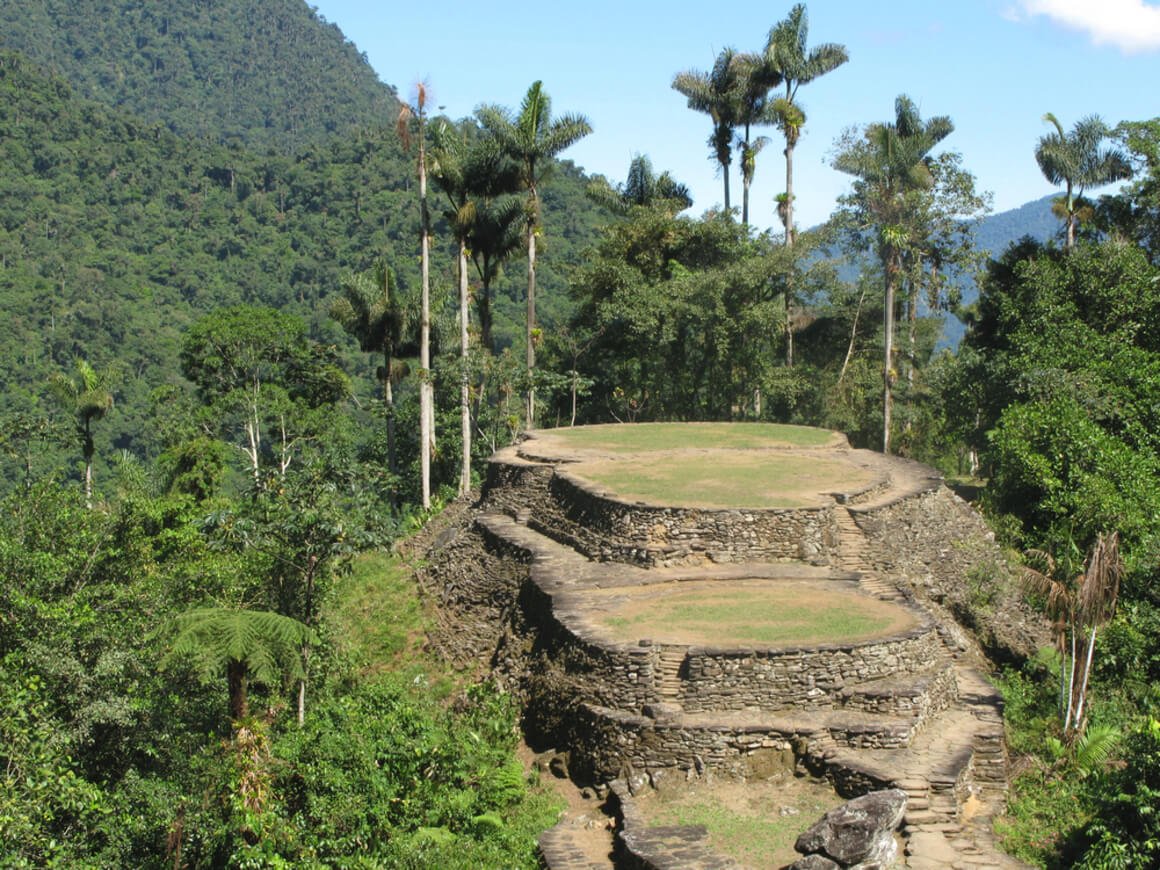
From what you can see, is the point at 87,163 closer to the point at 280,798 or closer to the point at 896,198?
the point at 896,198

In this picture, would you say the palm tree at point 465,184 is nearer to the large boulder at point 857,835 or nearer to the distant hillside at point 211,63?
the large boulder at point 857,835

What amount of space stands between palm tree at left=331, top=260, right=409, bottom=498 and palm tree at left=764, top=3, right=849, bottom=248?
12039mm

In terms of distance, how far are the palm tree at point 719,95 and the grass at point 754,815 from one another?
89.7 ft

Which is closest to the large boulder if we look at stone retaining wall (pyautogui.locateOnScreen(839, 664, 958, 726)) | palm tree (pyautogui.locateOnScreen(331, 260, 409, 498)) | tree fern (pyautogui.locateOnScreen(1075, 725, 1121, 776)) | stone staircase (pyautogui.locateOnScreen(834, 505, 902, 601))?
stone retaining wall (pyautogui.locateOnScreen(839, 664, 958, 726))

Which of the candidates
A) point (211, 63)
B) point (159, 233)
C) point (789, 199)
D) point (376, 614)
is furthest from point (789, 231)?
point (211, 63)

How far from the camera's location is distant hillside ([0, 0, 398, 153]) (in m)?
159

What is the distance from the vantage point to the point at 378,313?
3212cm

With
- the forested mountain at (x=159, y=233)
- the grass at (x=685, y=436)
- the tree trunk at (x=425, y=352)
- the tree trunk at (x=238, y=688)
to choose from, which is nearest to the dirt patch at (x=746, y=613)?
the tree trunk at (x=238, y=688)

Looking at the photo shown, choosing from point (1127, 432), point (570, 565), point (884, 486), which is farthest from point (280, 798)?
point (1127, 432)

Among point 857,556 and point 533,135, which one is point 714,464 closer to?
point 857,556

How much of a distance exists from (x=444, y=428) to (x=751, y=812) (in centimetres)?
2284

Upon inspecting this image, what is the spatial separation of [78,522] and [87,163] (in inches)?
2896

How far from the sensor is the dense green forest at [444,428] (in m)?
13.0

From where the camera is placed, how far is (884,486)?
2086 cm
